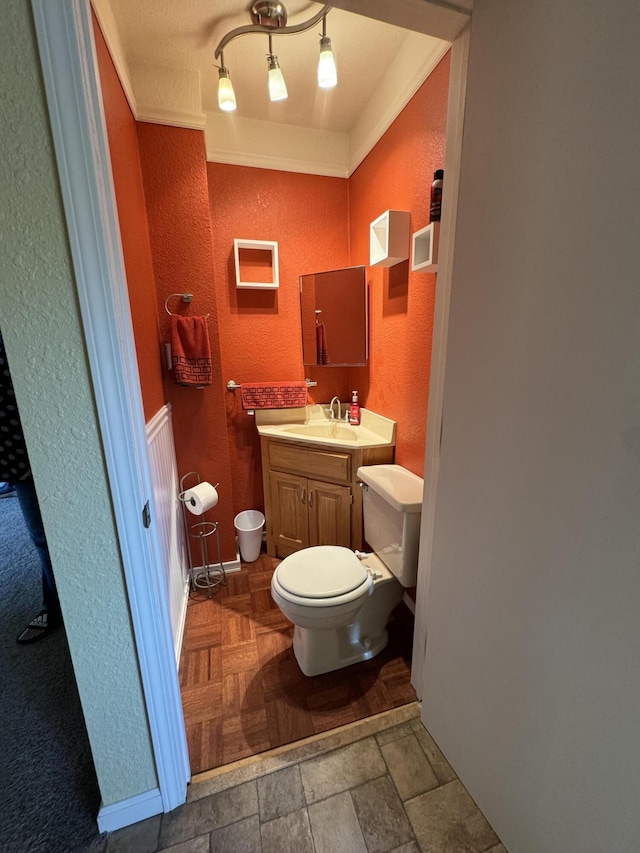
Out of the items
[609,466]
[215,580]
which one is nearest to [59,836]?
[215,580]

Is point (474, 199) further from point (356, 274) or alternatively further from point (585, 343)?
point (356, 274)

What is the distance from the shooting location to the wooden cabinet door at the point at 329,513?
1.90m

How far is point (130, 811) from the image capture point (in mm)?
964

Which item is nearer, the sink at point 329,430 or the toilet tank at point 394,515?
the toilet tank at point 394,515

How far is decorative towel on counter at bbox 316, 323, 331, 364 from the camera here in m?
2.22

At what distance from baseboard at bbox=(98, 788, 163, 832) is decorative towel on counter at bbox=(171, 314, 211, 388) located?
1502 millimetres

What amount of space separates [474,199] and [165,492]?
1.51 meters

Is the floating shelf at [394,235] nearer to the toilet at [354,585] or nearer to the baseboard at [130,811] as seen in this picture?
the toilet at [354,585]

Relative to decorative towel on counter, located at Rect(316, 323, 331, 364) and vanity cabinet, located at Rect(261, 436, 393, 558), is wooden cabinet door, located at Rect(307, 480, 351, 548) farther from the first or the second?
decorative towel on counter, located at Rect(316, 323, 331, 364)

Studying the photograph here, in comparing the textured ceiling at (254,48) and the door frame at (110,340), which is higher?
the textured ceiling at (254,48)

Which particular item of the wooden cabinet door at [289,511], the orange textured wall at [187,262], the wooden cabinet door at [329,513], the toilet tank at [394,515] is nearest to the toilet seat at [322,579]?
the toilet tank at [394,515]

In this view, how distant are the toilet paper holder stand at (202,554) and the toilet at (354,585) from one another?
69cm

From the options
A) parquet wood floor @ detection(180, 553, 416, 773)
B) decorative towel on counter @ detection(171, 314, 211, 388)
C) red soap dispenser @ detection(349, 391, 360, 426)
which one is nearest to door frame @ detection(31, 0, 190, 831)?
parquet wood floor @ detection(180, 553, 416, 773)

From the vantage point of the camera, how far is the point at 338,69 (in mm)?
1618
